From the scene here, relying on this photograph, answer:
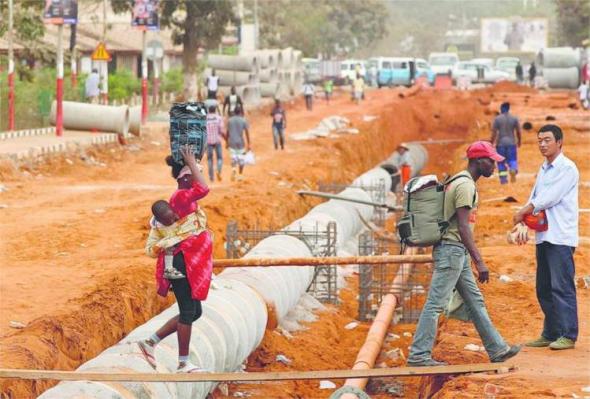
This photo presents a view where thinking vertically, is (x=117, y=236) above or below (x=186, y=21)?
below

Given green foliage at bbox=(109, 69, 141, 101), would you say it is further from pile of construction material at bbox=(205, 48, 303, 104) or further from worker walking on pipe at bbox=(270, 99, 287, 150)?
worker walking on pipe at bbox=(270, 99, 287, 150)

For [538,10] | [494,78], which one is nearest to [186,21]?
[494,78]

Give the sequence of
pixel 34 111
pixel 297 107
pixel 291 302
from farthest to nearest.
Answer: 1. pixel 297 107
2. pixel 34 111
3. pixel 291 302

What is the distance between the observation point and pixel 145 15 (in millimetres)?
37594

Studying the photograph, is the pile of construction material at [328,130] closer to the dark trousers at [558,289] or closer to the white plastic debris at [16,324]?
the white plastic debris at [16,324]

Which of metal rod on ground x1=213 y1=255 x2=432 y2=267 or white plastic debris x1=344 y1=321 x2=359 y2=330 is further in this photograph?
white plastic debris x1=344 y1=321 x2=359 y2=330

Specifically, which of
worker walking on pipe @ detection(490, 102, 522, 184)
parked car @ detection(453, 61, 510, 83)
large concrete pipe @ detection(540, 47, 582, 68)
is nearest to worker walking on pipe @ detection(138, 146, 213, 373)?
worker walking on pipe @ detection(490, 102, 522, 184)

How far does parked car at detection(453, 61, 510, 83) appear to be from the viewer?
68562 millimetres

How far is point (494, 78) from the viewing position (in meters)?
69.9

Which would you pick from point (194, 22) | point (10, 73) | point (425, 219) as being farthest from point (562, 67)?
point (425, 219)

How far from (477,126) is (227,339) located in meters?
29.8

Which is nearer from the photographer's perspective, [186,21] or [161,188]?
[161,188]

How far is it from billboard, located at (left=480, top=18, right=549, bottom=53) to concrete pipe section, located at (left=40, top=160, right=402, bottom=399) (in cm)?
11038

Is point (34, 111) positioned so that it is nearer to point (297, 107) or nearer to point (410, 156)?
point (410, 156)
